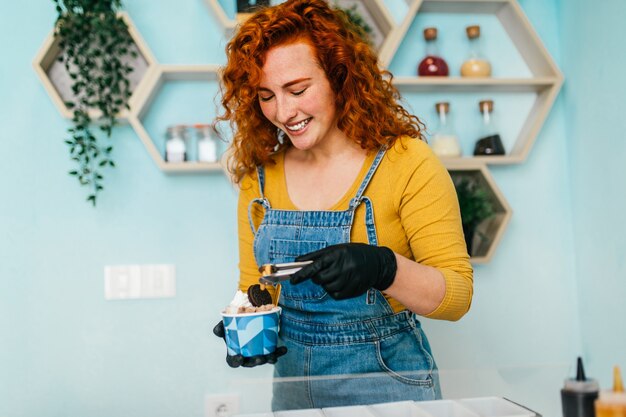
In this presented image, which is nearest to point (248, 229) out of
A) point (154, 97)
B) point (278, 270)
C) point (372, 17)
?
point (278, 270)

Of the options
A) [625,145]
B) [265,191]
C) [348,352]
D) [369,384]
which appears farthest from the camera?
[625,145]

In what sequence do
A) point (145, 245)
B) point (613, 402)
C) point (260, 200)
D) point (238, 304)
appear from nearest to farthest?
point (613, 402) < point (238, 304) < point (260, 200) < point (145, 245)

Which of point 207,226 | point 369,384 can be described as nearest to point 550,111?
point 207,226

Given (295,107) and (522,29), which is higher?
(522,29)

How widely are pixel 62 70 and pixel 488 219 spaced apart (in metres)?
1.61

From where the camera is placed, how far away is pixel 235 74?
1495mm

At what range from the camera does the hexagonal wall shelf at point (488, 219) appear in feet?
→ 7.70

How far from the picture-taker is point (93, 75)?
2232mm

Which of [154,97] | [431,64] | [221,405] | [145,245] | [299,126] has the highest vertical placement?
[431,64]

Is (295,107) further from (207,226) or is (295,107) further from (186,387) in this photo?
(186,387)

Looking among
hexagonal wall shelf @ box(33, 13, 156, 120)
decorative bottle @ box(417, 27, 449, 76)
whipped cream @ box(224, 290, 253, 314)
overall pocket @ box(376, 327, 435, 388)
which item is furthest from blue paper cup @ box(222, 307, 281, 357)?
decorative bottle @ box(417, 27, 449, 76)

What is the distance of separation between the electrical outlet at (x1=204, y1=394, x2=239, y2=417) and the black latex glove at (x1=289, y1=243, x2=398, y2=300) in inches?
8.9

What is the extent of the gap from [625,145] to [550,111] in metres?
0.47

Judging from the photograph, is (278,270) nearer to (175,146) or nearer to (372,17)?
(175,146)
